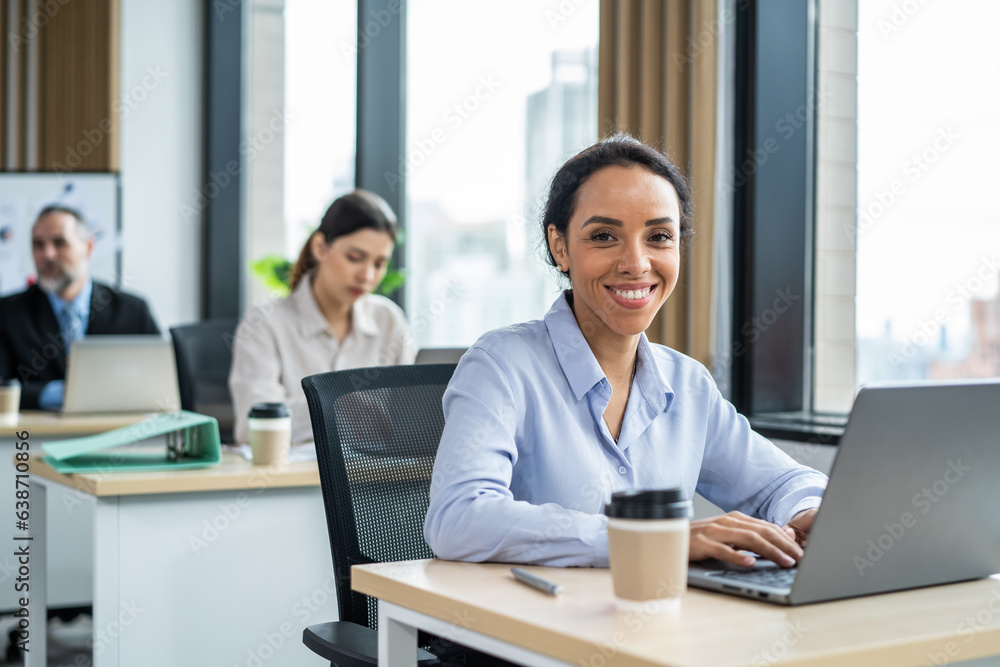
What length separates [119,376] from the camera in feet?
11.0

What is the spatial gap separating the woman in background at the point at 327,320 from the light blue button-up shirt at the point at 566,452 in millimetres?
1687

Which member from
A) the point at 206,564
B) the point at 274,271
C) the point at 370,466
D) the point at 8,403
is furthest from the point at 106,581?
the point at 274,271

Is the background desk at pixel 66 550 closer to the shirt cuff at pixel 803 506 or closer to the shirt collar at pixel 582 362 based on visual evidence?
the shirt collar at pixel 582 362

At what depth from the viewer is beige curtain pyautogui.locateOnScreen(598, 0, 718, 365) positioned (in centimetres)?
285

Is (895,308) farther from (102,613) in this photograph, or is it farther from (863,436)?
(102,613)

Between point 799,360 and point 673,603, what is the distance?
6.74 ft

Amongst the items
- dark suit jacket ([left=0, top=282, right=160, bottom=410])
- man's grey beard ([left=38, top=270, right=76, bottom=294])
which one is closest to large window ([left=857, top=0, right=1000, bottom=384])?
dark suit jacket ([left=0, top=282, right=160, bottom=410])

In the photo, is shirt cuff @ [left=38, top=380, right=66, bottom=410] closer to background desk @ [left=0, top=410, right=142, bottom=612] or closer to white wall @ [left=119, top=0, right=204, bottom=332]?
background desk @ [left=0, top=410, right=142, bottom=612]

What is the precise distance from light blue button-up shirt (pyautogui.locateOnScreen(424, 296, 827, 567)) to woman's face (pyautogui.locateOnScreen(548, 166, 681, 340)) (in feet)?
0.23

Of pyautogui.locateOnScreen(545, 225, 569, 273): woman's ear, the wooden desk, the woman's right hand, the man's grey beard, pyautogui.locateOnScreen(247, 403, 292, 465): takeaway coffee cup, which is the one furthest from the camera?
the man's grey beard

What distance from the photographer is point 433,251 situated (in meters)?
4.79

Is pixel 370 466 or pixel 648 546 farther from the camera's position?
pixel 370 466

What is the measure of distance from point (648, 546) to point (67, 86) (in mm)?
4907

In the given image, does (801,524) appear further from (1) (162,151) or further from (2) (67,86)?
(2) (67,86)
